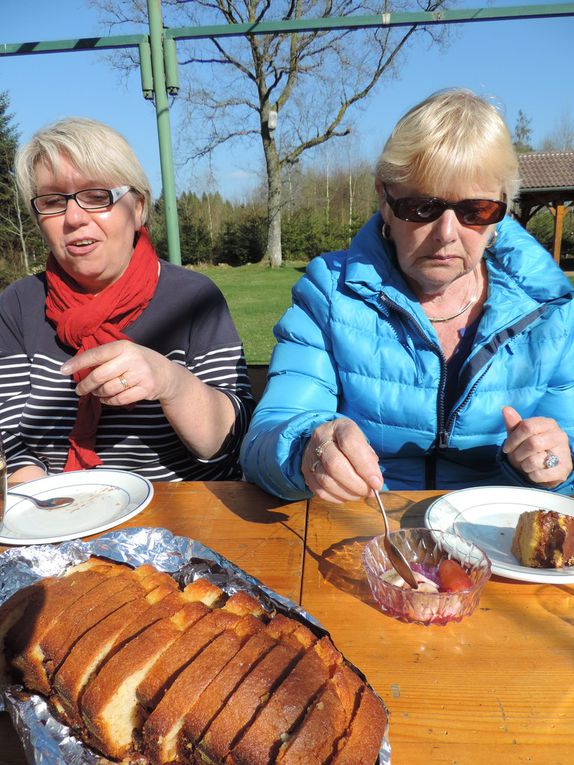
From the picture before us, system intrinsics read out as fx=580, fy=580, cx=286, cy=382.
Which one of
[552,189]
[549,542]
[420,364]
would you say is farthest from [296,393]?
[552,189]

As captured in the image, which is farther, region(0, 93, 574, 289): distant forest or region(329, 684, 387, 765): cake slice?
region(0, 93, 574, 289): distant forest

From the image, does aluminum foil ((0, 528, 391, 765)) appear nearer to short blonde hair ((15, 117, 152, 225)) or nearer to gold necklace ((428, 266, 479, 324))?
gold necklace ((428, 266, 479, 324))

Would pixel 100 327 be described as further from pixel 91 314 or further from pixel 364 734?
pixel 364 734

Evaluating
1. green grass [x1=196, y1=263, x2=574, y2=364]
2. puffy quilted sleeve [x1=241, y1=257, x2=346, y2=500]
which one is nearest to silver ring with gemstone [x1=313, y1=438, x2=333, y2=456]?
puffy quilted sleeve [x1=241, y1=257, x2=346, y2=500]

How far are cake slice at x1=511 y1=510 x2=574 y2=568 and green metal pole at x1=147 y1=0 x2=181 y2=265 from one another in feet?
9.45

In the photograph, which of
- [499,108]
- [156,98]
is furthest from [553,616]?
[156,98]

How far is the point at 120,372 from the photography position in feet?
5.10

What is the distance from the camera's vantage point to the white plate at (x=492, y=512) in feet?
4.42

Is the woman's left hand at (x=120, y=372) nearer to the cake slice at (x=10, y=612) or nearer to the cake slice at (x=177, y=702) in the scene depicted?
the cake slice at (x=10, y=612)

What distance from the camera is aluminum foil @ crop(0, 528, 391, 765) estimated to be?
83 cm

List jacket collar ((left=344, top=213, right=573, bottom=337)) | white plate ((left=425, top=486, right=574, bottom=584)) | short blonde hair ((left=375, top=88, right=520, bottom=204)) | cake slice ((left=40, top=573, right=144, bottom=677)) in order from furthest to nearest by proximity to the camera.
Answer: jacket collar ((left=344, top=213, right=573, bottom=337)), short blonde hair ((left=375, top=88, right=520, bottom=204)), white plate ((left=425, top=486, right=574, bottom=584)), cake slice ((left=40, top=573, right=144, bottom=677))

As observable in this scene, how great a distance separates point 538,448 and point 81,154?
70.2 inches

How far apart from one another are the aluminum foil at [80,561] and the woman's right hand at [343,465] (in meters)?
0.29

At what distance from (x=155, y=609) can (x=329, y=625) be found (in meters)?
0.34
